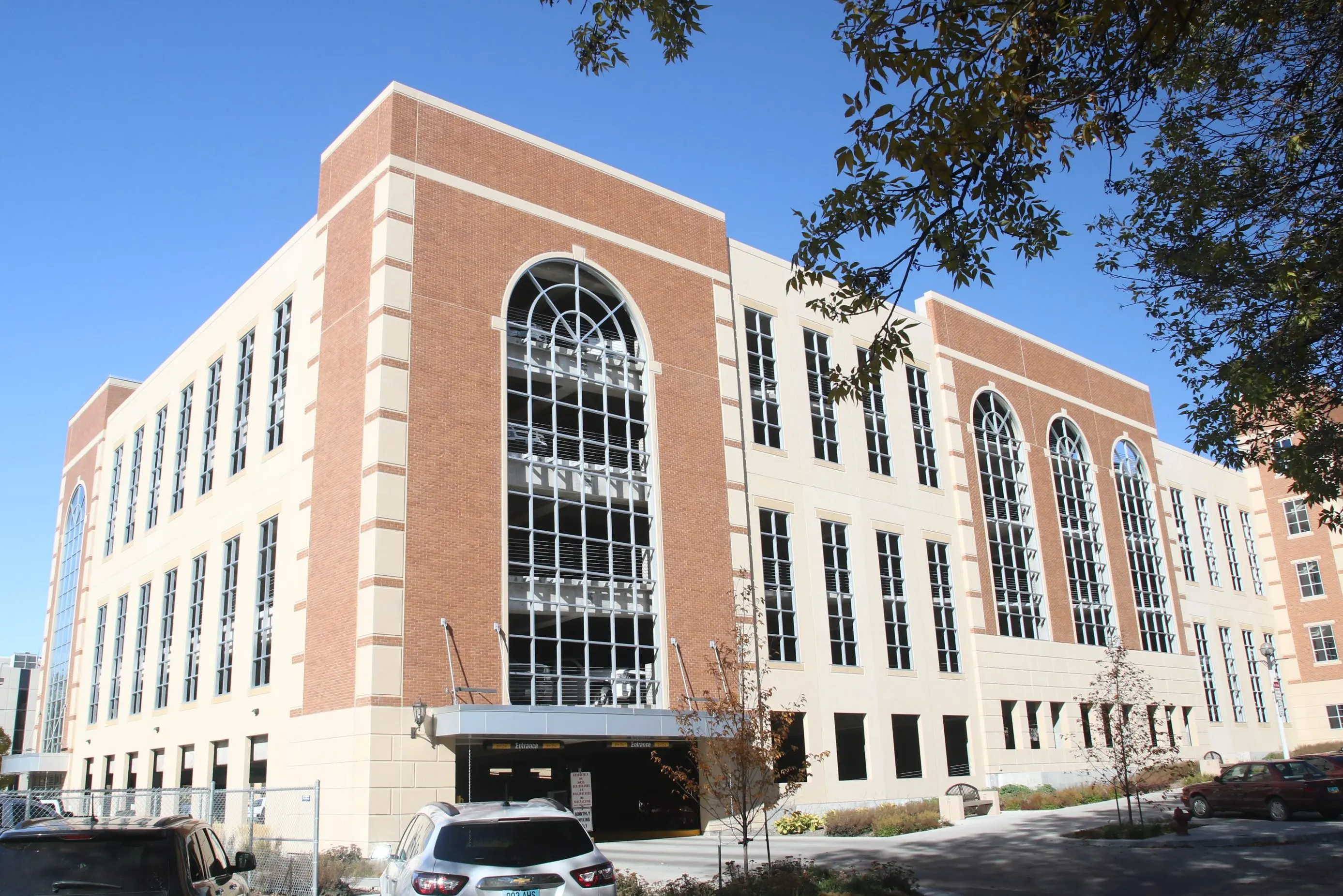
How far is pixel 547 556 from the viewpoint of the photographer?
97.3 ft

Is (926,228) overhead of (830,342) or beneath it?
beneath

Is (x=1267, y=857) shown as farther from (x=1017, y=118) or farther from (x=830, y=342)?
(x=830, y=342)

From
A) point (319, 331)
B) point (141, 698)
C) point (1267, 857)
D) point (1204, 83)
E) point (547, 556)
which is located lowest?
point (1267, 857)

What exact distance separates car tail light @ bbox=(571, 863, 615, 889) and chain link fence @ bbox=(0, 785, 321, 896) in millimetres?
3835

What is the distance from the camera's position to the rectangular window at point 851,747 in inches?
1369

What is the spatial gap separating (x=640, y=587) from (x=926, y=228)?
21.6 metres

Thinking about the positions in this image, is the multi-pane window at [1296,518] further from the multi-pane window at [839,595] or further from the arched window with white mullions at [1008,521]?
the multi-pane window at [839,595]

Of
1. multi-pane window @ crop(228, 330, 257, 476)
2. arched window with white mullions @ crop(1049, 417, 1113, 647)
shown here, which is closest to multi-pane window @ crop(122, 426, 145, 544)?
multi-pane window @ crop(228, 330, 257, 476)

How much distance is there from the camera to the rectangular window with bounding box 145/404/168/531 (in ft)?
135

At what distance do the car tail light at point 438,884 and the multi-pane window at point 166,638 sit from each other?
3040 cm

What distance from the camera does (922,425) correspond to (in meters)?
42.7

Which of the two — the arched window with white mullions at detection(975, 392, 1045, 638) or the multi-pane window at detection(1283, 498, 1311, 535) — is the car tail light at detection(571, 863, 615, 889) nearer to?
the arched window with white mullions at detection(975, 392, 1045, 638)

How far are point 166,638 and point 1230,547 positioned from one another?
171ft

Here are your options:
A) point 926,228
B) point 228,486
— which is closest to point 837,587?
point 228,486
